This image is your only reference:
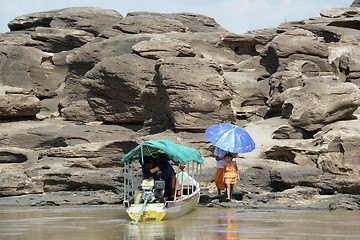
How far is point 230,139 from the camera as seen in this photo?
530 inches

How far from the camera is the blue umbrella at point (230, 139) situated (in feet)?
43.6

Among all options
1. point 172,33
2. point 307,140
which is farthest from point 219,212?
point 172,33

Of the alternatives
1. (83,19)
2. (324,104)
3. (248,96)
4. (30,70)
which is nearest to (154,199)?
(324,104)

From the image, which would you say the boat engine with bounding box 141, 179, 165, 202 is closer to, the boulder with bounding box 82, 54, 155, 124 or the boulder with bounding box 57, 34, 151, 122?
the boulder with bounding box 82, 54, 155, 124

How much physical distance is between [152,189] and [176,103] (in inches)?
273

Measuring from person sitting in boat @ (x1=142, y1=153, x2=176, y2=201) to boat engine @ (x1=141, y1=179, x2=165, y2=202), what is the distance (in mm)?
387

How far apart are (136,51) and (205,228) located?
1362 cm

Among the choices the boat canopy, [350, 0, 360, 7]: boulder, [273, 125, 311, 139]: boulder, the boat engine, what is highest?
[350, 0, 360, 7]: boulder

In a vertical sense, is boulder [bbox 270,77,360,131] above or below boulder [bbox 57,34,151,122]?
below

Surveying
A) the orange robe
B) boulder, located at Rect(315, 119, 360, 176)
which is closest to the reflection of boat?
the orange robe

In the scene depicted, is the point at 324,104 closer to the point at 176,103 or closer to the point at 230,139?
the point at 176,103

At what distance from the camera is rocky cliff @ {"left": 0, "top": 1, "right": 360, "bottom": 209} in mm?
15672

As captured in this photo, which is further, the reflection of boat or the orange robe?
the orange robe

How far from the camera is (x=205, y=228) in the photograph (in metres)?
10.5
